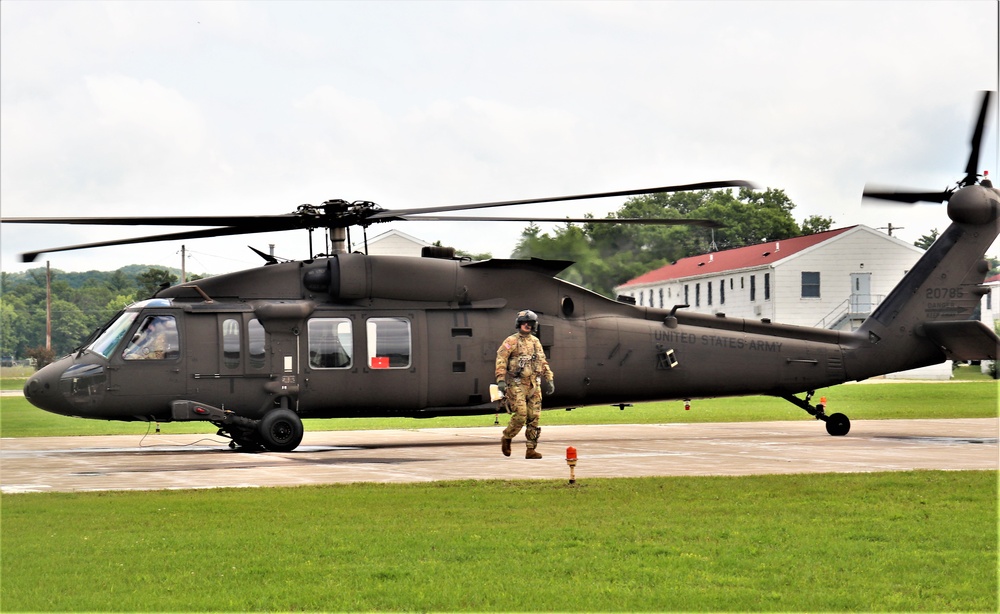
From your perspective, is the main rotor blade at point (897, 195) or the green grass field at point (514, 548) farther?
the main rotor blade at point (897, 195)

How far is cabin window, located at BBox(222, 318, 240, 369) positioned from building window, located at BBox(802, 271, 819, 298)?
4499cm

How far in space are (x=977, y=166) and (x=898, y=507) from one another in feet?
49.6

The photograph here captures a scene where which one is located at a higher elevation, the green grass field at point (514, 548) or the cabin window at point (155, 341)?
the cabin window at point (155, 341)

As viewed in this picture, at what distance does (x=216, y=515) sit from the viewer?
12531 millimetres

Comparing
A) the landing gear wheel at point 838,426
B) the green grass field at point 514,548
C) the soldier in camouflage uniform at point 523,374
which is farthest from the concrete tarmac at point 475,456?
the green grass field at point 514,548

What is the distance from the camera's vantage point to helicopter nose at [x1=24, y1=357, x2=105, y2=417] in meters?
20.8

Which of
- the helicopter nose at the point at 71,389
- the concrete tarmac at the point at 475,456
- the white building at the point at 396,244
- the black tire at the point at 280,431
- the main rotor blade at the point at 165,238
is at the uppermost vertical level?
the white building at the point at 396,244

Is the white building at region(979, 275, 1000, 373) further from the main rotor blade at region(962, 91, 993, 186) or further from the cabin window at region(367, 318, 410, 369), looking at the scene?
the cabin window at region(367, 318, 410, 369)

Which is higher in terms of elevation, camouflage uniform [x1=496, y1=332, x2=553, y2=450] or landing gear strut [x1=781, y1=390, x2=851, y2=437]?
camouflage uniform [x1=496, y1=332, x2=553, y2=450]

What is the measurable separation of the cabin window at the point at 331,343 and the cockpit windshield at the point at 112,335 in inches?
131

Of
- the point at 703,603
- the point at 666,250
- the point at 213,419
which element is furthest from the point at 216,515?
the point at 666,250

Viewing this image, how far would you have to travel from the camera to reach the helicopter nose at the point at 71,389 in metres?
20.8

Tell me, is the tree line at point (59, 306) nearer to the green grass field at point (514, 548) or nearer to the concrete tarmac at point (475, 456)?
the concrete tarmac at point (475, 456)

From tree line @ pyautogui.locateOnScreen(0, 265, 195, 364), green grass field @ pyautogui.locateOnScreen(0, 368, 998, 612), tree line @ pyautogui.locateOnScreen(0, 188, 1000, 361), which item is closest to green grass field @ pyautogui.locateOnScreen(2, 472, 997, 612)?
green grass field @ pyautogui.locateOnScreen(0, 368, 998, 612)
